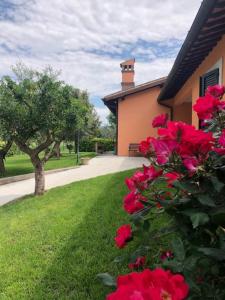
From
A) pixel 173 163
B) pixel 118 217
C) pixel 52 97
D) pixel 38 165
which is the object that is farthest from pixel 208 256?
pixel 38 165

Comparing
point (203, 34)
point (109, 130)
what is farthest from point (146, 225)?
point (109, 130)

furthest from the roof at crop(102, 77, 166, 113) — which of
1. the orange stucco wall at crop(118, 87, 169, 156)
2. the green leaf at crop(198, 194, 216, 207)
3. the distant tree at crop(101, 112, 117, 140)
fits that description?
the distant tree at crop(101, 112, 117, 140)

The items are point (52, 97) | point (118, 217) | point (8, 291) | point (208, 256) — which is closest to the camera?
point (208, 256)

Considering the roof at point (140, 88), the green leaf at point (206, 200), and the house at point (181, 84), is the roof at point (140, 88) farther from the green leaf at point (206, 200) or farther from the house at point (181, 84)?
the green leaf at point (206, 200)

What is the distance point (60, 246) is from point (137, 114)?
54.2 ft

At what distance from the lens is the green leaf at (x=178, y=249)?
64.0 inches

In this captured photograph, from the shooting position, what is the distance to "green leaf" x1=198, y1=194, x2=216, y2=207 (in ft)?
5.28

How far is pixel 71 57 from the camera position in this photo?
2238cm

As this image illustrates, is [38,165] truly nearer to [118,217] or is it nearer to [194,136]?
[118,217]

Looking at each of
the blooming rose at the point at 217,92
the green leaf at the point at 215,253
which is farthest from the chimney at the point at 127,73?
the green leaf at the point at 215,253

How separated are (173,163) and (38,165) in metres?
8.38

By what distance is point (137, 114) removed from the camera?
69.3ft

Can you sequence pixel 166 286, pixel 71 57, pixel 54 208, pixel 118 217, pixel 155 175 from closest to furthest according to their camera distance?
pixel 166 286
pixel 155 175
pixel 118 217
pixel 54 208
pixel 71 57

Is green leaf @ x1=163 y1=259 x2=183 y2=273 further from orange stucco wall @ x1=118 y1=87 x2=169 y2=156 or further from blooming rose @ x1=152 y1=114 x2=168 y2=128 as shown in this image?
orange stucco wall @ x1=118 y1=87 x2=169 y2=156
